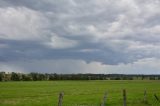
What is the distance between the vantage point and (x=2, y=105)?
42.5 meters

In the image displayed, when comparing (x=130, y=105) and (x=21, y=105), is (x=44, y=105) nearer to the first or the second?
(x=21, y=105)

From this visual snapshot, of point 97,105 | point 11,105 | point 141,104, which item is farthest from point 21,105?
point 141,104

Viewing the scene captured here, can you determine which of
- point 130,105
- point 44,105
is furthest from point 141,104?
point 44,105

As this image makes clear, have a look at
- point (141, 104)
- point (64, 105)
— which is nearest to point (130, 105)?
point (141, 104)

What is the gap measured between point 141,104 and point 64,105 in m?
10.1

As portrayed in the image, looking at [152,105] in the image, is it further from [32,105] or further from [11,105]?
[11,105]

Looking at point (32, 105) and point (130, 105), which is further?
point (32, 105)

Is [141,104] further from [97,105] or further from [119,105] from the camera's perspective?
[97,105]

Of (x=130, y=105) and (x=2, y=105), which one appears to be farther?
(x=2, y=105)

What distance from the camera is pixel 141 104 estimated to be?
3984 cm

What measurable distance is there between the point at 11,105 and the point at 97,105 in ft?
39.5

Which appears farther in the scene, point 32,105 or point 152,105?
point 32,105

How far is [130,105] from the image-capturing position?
38.5 m

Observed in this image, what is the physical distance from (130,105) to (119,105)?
2214 mm
